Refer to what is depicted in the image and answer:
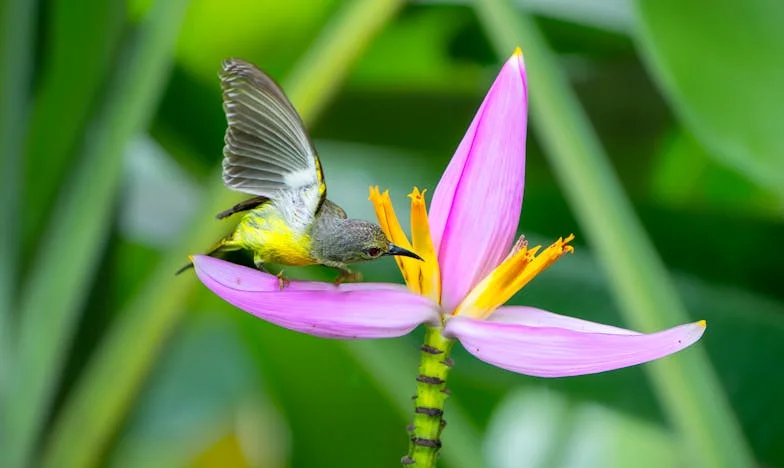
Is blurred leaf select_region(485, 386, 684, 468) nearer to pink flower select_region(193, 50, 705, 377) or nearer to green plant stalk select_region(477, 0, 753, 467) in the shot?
green plant stalk select_region(477, 0, 753, 467)

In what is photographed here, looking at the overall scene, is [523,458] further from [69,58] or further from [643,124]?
[69,58]

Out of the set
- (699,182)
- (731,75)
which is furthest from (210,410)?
(731,75)

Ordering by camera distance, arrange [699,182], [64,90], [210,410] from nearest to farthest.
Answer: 1. [64,90]
2. [699,182]
3. [210,410]

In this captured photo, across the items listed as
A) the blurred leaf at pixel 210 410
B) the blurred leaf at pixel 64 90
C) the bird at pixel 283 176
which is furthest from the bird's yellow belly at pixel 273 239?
the blurred leaf at pixel 210 410

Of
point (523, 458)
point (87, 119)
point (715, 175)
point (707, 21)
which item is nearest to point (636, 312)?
point (707, 21)

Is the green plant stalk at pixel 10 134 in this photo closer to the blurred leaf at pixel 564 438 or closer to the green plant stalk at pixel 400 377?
the green plant stalk at pixel 400 377

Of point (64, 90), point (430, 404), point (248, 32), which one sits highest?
point (248, 32)

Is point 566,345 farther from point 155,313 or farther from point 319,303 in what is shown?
point 155,313
